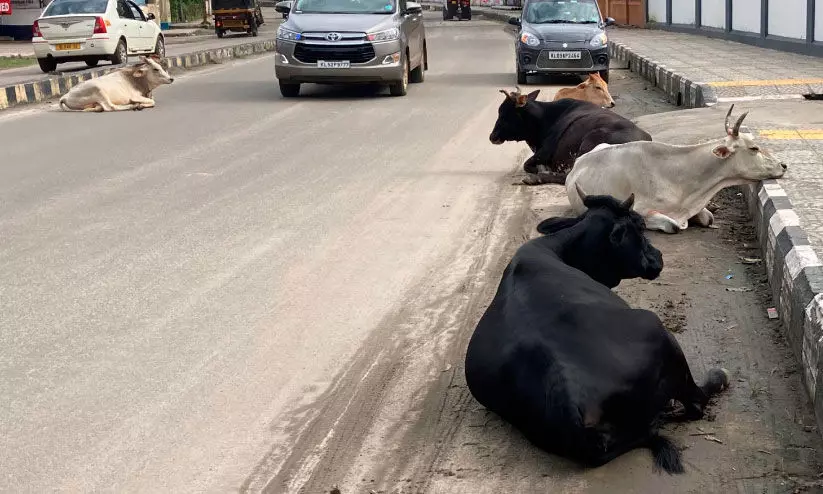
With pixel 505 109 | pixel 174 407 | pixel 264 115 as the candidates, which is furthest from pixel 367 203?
pixel 264 115

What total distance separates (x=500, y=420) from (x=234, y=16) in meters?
39.9

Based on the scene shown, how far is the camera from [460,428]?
4684mm

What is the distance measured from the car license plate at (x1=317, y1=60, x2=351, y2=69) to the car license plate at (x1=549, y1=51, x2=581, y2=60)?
3.93m

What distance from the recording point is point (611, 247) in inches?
204

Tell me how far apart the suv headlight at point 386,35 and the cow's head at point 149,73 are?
331cm

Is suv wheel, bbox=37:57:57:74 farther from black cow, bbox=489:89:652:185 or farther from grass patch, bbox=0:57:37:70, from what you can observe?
black cow, bbox=489:89:652:185

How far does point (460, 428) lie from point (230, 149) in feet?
27.4

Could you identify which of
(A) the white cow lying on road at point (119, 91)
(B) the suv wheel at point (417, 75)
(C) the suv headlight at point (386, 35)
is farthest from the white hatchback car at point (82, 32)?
(C) the suv headlight at point (386, 35)

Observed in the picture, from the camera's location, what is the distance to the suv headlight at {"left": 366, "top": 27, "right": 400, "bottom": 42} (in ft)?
57.7

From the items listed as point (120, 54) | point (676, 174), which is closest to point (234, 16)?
point (120, 54)

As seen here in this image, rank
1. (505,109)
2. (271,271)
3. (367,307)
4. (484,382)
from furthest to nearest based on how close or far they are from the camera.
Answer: (505,109)
(271,271)
(367,307)
(484,382)

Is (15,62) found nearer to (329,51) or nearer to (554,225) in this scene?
(329,51)

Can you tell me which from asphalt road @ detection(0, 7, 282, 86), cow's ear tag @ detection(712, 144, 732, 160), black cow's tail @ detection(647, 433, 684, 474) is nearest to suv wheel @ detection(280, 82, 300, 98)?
asphalt road @ detection(0, 7, 282, 86)

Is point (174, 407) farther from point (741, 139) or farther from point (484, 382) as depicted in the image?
point (741, 139)
